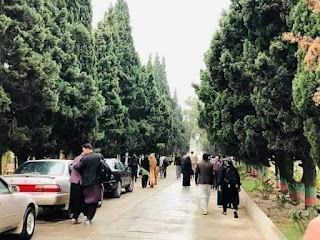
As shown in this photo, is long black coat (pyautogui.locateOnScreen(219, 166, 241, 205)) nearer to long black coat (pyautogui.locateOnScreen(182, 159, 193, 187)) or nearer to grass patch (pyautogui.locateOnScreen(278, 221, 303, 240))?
grass patch (pyautogui.locateOnScreen(278, 221, 303, 240))

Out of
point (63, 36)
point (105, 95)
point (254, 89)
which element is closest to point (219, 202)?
point (254, 89)

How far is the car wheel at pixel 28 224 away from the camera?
9.24 metres

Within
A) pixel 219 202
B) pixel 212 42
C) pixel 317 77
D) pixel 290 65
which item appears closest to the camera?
pixel 317 77

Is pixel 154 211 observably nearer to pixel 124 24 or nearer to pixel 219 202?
pixel 219 202

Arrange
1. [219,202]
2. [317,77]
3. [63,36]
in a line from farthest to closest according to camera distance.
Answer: [63,36], [219,202], [317,77]

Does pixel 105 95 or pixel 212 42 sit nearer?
pixel 212 42

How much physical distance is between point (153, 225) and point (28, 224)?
331 cm

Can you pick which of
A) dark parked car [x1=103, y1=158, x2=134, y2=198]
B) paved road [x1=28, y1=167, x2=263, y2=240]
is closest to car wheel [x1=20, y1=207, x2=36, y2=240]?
paved road [x1=28, y1=167, x2=263, y2=240]

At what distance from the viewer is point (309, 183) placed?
1458 cm

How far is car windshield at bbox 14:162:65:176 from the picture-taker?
12.4 m

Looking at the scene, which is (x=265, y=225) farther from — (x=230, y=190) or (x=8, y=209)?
(x=8, y=209)

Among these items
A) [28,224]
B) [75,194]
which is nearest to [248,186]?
[75,194]

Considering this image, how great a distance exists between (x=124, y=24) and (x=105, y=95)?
13544mm

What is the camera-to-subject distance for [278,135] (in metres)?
14.0
